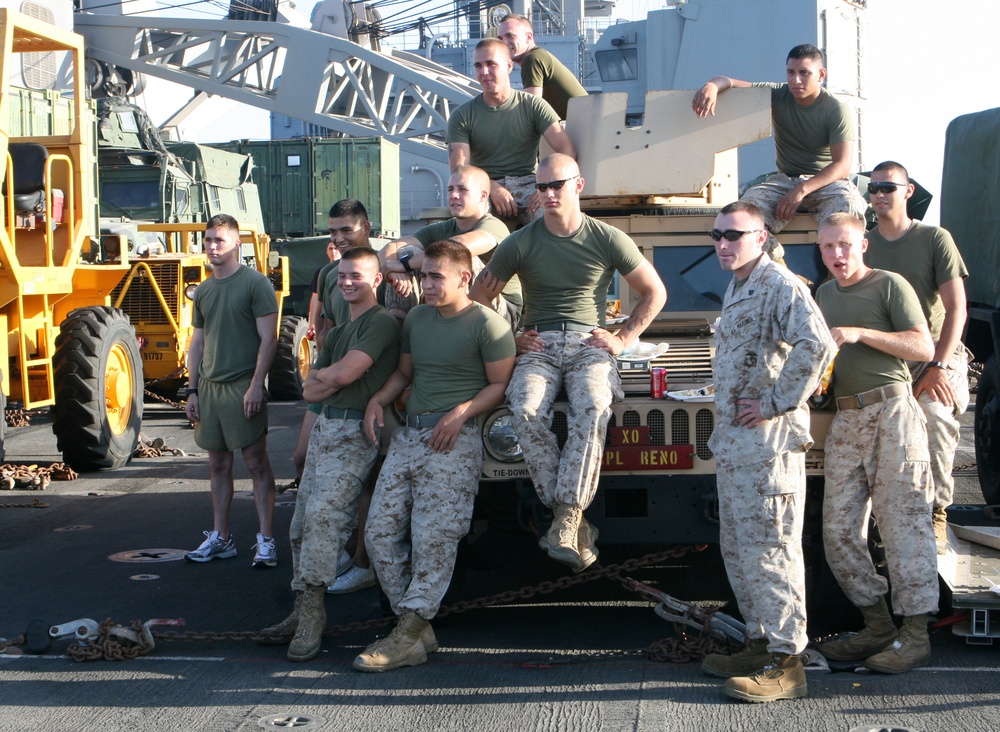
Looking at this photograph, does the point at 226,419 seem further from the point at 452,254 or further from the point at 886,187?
the point at 886,187

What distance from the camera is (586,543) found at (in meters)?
Answer: 5.25

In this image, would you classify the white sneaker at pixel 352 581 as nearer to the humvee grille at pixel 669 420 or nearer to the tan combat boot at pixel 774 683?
the humvee grille at pixel 669 420

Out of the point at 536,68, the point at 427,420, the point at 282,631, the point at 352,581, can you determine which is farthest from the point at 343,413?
the point at 536,68

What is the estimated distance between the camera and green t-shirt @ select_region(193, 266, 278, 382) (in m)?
7.14

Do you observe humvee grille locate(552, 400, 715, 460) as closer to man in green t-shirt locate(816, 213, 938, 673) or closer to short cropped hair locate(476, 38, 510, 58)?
man in green t-shirt locate(816, 213, 938, 673)

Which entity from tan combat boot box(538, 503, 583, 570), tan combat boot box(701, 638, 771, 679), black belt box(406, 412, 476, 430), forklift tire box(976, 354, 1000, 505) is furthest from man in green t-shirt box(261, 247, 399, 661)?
forklift tire box(976, 354, 1000, 505)

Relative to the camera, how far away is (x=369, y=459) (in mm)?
5676

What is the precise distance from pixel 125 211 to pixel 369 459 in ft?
42.4

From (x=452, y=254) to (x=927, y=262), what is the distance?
2348 mm

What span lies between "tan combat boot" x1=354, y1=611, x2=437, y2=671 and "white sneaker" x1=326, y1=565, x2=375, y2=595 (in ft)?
4.16

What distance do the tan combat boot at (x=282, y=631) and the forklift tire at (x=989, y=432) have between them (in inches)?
194

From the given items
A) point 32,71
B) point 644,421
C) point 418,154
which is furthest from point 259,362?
point 418,154

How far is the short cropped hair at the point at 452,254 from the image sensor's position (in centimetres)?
542

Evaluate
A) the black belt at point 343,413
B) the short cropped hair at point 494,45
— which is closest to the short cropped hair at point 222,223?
the short cropped hair at point 494,45
